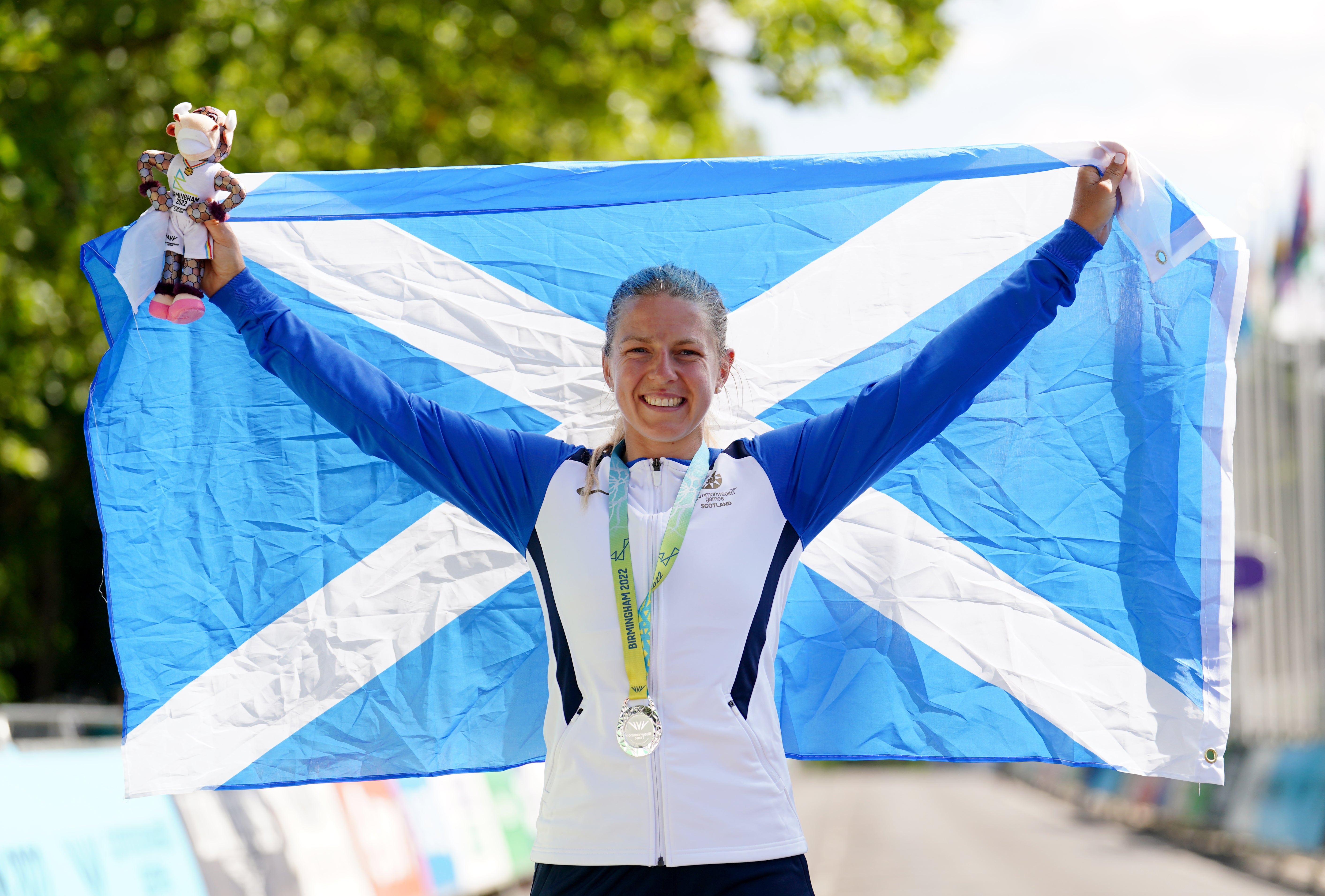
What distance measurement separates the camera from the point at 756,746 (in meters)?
2.75

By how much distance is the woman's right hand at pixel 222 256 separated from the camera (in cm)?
322

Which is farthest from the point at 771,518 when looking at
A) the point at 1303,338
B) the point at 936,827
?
the point at 936,827

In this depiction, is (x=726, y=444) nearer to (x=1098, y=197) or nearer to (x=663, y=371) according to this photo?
(x=663, y=371)

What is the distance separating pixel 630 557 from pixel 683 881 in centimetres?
64

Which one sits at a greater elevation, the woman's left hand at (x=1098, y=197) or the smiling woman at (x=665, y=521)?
the woman's left hand at (x=1098, y=197)

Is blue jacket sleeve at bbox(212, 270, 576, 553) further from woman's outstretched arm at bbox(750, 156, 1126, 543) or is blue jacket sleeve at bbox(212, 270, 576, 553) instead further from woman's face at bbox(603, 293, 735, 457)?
woman's outstretched arm at bbox(750, 156, 1126, 543)

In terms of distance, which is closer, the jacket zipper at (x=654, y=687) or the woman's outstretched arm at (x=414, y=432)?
the jacket zipper at (x=654, y=687)

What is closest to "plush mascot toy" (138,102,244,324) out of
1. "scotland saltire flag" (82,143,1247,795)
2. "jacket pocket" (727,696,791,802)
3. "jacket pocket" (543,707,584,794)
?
"scotland saltire flag" (82,143,1247,795)

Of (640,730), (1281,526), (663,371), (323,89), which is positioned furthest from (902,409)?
(1281,526)

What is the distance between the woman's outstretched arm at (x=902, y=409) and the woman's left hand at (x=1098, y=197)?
25 centimetres

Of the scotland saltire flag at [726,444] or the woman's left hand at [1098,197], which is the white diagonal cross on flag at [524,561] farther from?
the woman's left hand at [1098,197]

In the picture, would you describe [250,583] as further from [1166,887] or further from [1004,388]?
[1166,887]

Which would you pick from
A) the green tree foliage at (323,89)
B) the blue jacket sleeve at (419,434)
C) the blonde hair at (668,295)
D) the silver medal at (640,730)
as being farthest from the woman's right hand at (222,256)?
the green tree foliage at (323,89)

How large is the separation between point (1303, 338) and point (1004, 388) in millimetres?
17188
